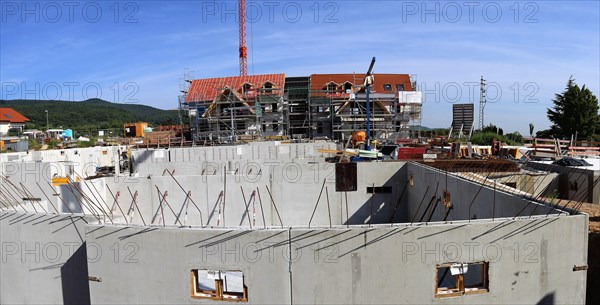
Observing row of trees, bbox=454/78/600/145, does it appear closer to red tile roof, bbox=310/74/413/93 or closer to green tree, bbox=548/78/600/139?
green tree, bbox=548/78/600/139

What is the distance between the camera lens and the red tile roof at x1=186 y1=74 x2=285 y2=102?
127ft

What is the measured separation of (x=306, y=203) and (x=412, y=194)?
378 centimetres

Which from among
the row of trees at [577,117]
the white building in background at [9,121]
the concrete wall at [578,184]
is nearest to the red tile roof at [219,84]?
the row of trees at [577,117]

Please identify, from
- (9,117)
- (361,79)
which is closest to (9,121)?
(9,117)

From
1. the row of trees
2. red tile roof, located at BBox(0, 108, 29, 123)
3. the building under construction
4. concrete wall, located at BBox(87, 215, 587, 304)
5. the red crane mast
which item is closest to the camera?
concrete wall, located at BBox(87, 215, 587, 304)

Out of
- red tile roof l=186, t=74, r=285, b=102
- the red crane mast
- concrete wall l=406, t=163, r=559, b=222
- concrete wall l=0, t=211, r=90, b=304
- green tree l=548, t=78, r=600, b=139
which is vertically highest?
the red crane mast

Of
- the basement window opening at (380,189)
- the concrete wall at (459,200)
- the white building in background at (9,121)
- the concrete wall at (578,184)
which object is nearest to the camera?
the concrete wall at (459,200)

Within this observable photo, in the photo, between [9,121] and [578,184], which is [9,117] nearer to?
[9,121]

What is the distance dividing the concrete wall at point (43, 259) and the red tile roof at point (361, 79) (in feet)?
109

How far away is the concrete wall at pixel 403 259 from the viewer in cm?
591

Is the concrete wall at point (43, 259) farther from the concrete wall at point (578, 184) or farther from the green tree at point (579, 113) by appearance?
the green tree at point (579, 113)

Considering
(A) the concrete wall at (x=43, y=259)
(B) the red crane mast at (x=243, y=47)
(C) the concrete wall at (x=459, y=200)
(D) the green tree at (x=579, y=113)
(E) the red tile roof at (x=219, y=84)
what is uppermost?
(B) the red crane mast at (x=243, y=47)

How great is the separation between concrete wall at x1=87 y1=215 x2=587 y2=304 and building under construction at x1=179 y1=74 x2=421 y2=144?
27.7m

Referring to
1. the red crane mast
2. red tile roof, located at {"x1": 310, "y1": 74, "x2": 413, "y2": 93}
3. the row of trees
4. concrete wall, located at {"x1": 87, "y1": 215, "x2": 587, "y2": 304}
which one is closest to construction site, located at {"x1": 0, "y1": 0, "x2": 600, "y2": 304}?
concrete wall, located at {"x1": 87, "y1": 215, "x2": 587, "y2": 304}
